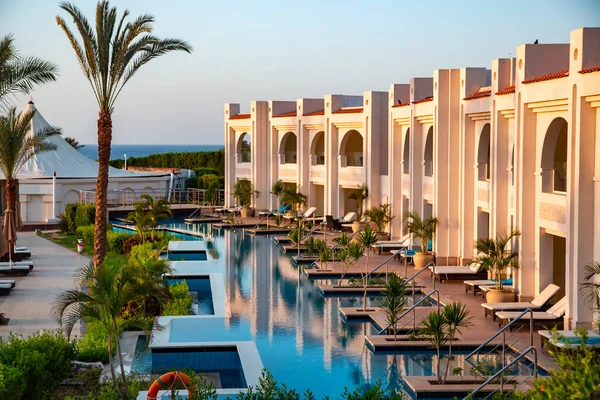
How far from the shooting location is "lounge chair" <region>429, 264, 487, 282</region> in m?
23.0

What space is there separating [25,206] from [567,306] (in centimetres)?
3077

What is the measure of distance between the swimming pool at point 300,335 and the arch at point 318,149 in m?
15.1

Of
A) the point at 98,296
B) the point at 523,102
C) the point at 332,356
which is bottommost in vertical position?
the point at 332,356

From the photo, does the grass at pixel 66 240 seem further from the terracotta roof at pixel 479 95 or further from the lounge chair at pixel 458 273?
the terracotta roof at pixel 479 95

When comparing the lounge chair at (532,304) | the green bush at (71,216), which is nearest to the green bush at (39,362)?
the lounge chair at (532,304)

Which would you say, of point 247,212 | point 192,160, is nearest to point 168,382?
point 247,212

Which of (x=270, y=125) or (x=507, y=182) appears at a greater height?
(x=270, y=125)

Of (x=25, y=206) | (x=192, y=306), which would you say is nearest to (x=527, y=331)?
(x=192, y=306)

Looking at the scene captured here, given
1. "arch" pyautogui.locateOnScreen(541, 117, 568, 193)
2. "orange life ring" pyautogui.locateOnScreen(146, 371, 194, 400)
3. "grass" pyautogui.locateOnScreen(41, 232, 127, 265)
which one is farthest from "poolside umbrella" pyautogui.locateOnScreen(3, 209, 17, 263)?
"orange life ring" pyautogui.locateOnScreen(146, 371, 194, 400)

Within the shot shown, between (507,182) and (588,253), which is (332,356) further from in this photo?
(507,182)

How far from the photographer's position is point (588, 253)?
51.6ft

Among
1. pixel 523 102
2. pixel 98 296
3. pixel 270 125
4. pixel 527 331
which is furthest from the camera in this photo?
pixel 270 125

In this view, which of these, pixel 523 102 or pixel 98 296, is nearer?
pixel 98 296

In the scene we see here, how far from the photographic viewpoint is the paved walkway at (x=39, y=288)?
18.4m
